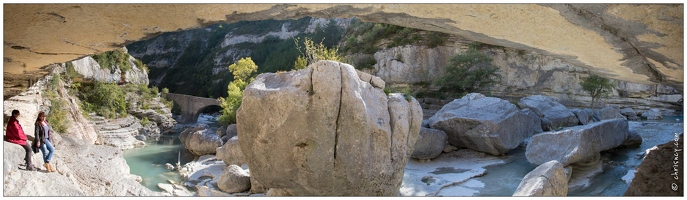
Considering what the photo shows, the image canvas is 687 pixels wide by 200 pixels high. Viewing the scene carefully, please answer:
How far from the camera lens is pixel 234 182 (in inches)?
433

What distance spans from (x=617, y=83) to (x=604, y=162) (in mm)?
18932

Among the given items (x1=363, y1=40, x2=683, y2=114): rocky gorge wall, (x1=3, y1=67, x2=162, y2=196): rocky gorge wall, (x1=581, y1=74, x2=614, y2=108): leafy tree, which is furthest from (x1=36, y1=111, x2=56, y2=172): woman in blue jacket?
(x1=581, y1=74, x2=614, y2=108): leafy tree

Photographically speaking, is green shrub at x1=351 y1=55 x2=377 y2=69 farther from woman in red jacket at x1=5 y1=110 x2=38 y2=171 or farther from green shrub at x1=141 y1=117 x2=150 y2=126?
woman in red jacket at x1=5 y1=110 x2=38 y2=171

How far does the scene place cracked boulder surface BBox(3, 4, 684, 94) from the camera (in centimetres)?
304

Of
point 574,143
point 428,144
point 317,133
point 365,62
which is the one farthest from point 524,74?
point 317,133

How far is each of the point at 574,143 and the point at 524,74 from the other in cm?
1923

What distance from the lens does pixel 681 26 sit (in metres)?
2.99

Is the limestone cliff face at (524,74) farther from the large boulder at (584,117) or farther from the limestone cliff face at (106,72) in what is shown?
the limestone cliff face at (106,72)

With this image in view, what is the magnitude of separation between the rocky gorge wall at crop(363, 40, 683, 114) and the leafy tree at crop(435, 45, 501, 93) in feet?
5.71

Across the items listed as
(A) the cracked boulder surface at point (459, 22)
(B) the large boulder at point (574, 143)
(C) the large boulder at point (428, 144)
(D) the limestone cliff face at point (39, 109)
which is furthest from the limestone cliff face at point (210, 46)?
(A) the cracked boulder surface at point (459, 22)

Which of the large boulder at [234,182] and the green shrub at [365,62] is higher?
the green shrub at [365,62]

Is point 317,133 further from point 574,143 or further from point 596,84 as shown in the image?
point 596,84

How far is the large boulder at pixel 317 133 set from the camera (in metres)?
7.68

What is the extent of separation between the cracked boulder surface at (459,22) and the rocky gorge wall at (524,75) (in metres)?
26.8
